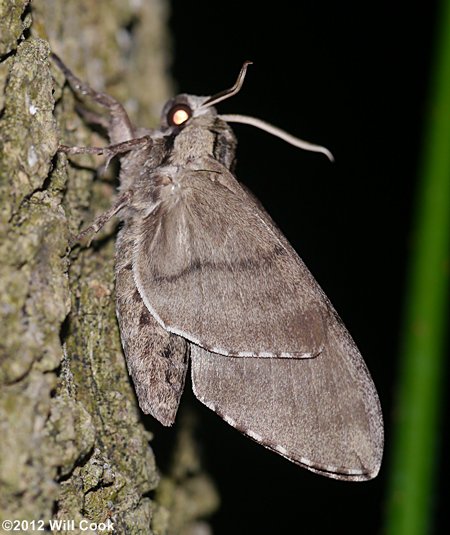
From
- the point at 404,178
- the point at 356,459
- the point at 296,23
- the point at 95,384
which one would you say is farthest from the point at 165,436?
the point at 296,23

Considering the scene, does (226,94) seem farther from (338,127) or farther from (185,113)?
(338,127)

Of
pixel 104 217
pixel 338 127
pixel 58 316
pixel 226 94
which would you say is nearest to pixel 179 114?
pixel 226 94

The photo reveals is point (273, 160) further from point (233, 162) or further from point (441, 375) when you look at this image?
point (441, 375)

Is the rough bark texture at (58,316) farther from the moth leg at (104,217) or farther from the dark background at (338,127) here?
the dark background at (338,127)

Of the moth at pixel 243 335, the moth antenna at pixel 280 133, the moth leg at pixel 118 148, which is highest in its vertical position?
the moth antenna at pixel 280 133

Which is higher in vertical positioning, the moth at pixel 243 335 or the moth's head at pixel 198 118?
the moth's head at pixel 198 118

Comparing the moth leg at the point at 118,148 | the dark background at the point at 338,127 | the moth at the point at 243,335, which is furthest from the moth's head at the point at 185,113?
the dark background at the point at 338,127
